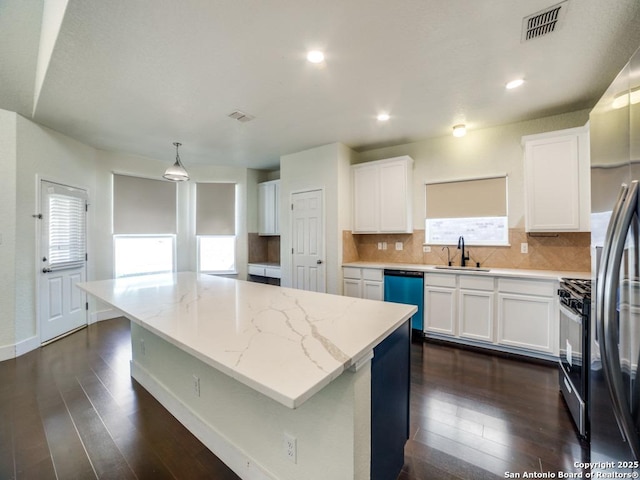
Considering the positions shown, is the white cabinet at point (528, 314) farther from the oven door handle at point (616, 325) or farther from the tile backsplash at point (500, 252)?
the oven door handle at point (616, 325)

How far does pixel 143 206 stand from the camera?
4930mm

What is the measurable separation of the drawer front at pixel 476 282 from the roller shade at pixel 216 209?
13.9 feet

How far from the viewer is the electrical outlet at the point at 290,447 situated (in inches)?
49.5

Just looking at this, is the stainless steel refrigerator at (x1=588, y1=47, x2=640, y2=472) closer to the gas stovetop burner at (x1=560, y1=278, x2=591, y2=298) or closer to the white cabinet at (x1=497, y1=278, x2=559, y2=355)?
the gas stovetop burner at (x1=560, y1=278, x2=591, y2=298)

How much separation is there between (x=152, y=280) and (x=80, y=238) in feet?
7.56

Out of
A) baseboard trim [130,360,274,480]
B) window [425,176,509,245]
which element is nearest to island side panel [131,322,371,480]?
baseboard trim [130,360,274,480]

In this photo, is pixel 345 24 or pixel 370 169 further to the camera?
pixel 370 169

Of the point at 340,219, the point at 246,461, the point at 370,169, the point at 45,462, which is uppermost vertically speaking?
the point at 370,169

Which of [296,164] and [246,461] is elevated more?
[296,164]

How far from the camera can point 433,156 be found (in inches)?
158

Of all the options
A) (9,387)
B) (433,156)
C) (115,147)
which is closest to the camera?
(9,387)

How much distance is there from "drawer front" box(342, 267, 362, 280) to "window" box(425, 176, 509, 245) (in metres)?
1.12

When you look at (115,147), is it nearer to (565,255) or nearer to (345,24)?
(345,24)

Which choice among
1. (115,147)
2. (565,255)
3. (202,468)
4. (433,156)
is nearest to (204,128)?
(115,147)
